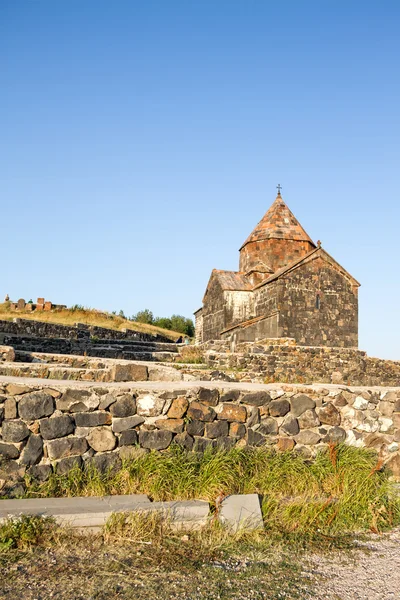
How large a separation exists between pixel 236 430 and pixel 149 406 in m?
0.84

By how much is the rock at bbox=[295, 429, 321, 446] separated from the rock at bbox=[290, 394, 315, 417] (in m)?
0.18

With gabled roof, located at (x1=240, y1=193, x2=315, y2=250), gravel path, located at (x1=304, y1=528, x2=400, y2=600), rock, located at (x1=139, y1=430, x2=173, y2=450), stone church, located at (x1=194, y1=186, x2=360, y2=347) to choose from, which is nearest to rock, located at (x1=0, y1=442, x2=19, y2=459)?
rock, located at (x1=139, y1=430, x2=173, y2=450)

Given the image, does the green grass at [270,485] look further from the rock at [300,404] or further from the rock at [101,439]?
the rock at [300,404]

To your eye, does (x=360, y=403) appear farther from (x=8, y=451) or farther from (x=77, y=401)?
(x=8, y=451)

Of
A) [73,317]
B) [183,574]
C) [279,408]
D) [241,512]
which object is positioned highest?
[73,317]

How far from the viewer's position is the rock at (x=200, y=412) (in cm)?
468

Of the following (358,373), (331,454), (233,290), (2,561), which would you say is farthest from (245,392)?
(233,290)

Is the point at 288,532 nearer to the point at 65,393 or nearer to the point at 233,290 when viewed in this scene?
the point at 65,393

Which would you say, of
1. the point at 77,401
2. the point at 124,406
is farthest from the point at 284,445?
the point at 77,401

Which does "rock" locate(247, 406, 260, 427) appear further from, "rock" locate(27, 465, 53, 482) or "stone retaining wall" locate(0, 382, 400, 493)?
"rock" locate(27, 465, 53, 482)

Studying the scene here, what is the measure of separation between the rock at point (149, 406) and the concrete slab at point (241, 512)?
1.00 meters

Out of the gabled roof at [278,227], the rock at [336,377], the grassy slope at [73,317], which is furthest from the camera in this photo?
the gabled roof at [278,227]

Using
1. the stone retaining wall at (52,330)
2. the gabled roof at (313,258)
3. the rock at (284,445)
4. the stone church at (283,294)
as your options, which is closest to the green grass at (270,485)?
the rock at (284,445)

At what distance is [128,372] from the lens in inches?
236
